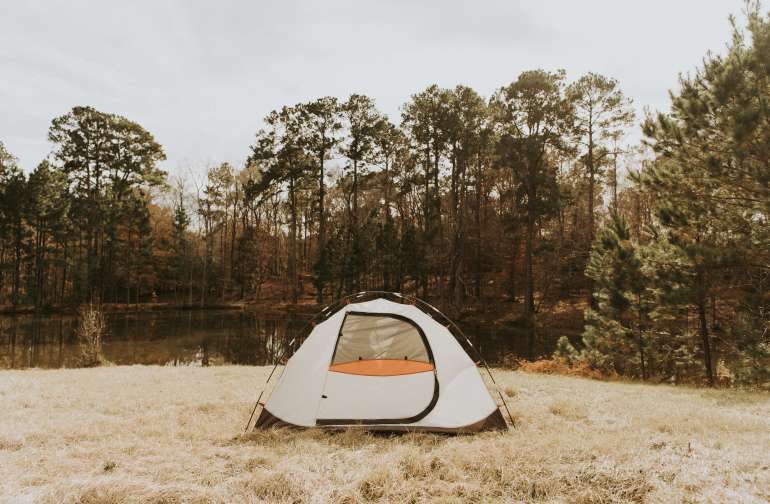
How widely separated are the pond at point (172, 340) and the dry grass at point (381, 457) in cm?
911

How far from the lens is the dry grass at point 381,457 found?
3.49 meters

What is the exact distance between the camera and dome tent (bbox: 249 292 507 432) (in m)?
5.29

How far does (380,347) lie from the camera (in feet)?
19.8

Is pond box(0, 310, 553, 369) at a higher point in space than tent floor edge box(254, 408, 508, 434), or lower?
lower

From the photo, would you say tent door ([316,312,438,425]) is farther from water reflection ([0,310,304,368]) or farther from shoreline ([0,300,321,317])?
shoreline ([0,300,321,317])

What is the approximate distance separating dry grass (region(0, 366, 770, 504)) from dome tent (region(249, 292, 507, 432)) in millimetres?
275

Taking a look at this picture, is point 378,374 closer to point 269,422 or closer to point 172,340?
Result: point 269,422

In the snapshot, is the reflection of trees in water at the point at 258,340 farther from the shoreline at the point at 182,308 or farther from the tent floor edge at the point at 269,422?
the tent floor edge at the point at 269,422

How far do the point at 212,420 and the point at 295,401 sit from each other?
1.27m

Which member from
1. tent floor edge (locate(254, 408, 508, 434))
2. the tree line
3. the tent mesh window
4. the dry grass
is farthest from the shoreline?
tent floor edge (locate(254, 408, 508, 434))

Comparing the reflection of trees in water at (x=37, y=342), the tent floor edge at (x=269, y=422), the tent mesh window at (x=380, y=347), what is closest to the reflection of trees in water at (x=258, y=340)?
the reflection of trees in water at (x=37, y=342)

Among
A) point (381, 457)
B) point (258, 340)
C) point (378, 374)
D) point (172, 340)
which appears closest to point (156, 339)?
point (172, 340)

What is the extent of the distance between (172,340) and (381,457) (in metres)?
17.6

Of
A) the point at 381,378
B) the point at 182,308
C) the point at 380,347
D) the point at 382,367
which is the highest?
the point at 380,347
